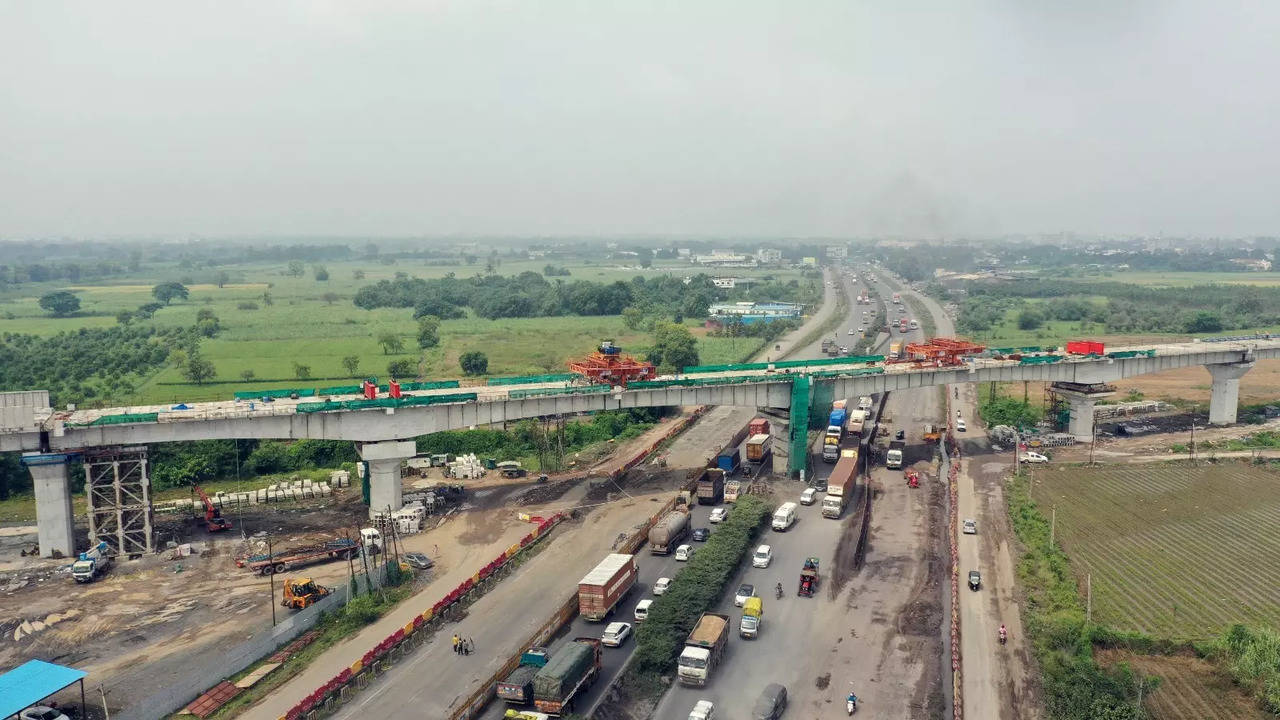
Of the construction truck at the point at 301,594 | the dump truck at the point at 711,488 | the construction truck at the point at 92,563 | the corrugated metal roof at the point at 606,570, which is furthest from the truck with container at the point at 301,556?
the dump truck at the point at 711,488

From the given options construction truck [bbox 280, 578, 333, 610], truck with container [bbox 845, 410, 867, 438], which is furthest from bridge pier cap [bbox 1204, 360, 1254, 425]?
construction truck [bbox 280, 578, 333, 610]

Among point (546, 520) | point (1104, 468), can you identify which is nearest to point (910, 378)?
point (1104, 468)

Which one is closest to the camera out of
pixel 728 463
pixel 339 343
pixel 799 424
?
pixel 799 424

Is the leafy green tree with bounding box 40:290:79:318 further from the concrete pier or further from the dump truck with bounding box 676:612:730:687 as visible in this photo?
the dump truck with bounding box 676:612:730:687

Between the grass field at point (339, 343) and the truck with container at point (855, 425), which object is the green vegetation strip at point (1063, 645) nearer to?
the truck with container at point (855, 425)

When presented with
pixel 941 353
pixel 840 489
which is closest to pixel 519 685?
pixel 840 489

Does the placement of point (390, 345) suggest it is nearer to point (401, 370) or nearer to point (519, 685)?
point (401, 370)
